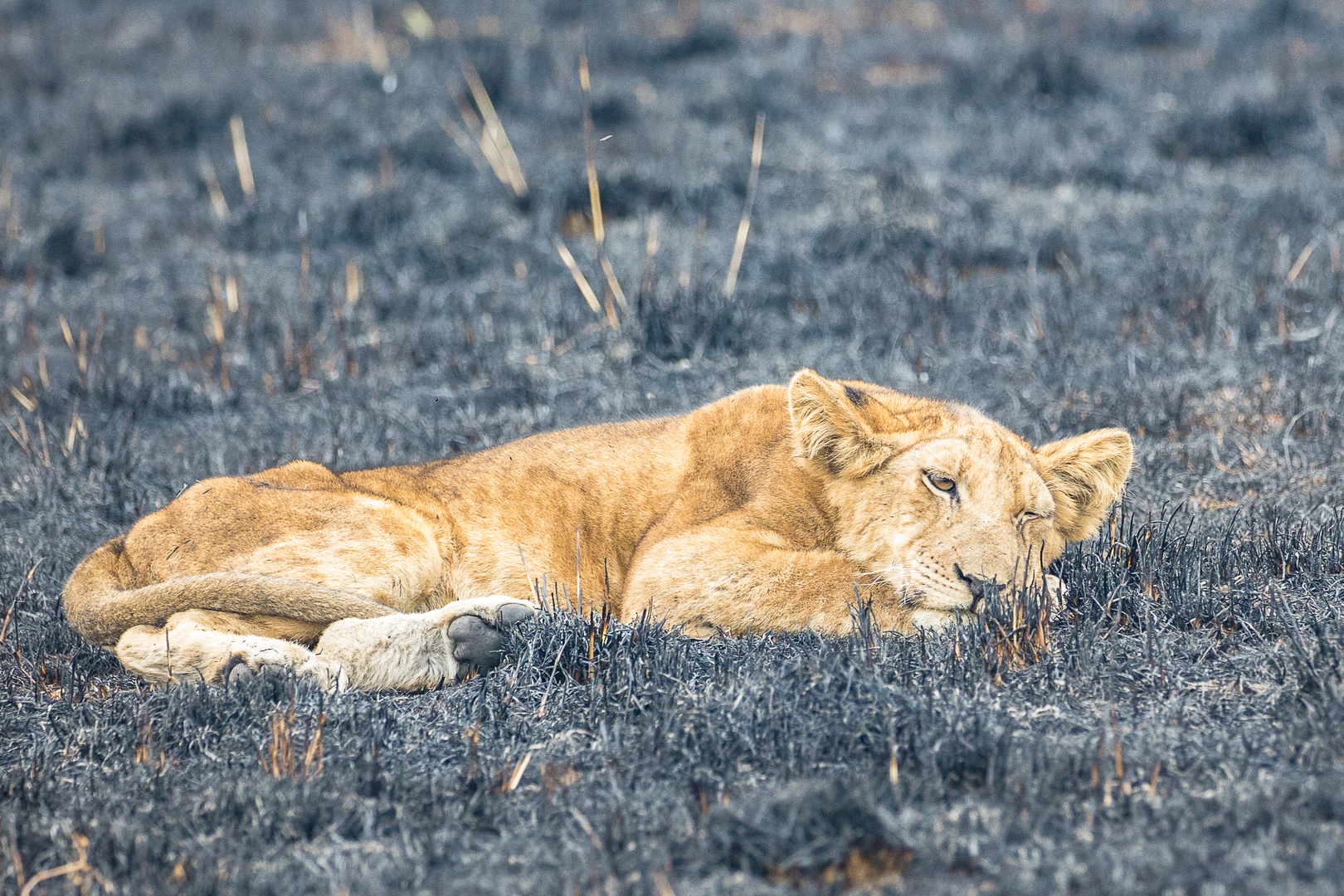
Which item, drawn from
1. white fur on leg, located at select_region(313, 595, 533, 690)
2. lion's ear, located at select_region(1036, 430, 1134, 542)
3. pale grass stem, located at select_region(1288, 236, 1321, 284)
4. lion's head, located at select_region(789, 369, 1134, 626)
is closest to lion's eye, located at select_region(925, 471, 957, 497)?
lion's head, located at select_region(789, 369, 1134, 626)

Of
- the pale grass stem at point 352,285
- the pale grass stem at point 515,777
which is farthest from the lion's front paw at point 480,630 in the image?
the pale grass stem at point 352,285

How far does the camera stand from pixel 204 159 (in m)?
9.90

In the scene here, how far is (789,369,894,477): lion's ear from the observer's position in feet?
13.4

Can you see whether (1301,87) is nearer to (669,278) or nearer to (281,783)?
(669,278)

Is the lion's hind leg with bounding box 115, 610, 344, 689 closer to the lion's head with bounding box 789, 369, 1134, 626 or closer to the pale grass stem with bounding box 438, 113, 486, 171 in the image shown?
the lion's head with bounding box 789, 369, 1134, 626

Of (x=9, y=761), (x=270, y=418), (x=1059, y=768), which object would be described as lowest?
(x=270, y=418)

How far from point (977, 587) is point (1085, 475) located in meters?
0.86

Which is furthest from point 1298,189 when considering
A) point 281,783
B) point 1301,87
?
point 281,783

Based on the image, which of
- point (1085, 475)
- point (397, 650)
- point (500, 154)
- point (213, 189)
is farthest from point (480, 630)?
point (213, 189)

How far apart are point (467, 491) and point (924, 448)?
1.62 m

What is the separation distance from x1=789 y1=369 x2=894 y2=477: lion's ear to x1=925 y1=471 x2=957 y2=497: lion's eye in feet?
0.67

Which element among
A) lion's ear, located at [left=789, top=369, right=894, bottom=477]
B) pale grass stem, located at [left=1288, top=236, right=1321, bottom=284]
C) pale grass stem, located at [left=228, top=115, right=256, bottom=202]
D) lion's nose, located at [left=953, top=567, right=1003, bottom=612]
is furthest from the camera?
pale grass stem, located at [left=228, top=115, right=256, bottom=202]

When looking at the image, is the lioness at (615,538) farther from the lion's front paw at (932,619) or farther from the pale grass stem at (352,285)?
the pale grass stem at (352,285)

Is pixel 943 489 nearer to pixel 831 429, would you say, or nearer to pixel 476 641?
pixel 831 429
